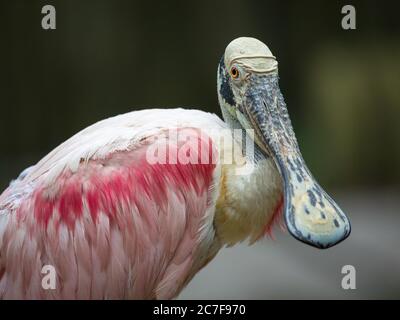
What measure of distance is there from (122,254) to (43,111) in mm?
3992

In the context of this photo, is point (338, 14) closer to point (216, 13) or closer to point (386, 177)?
point (216, 13)

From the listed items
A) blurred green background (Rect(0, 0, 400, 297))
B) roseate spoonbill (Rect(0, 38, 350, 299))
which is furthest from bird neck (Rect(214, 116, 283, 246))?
blurred green background (Rect(0, 0, 400, 297))

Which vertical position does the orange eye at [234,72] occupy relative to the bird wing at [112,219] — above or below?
above

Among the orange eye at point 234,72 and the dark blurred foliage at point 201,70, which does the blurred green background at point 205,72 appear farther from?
the orange eye at point 234,72

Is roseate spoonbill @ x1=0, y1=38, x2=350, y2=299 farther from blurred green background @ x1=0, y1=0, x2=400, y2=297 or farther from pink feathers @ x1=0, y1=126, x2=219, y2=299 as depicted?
blurred green background @ x1=0, y1=0, x2=400, y2=297

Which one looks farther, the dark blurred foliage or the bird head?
the dark blurred foliage

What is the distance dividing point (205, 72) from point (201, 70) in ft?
0.13

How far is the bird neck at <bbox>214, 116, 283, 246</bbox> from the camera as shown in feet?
8.83

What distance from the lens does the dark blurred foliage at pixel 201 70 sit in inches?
251

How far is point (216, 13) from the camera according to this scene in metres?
6.45

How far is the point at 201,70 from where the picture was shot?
21.6 ft

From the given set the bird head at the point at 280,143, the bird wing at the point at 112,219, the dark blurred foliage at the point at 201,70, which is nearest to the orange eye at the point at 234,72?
the bird head at the point at 280,143

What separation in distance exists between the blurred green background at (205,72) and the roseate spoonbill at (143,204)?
3.74 metres

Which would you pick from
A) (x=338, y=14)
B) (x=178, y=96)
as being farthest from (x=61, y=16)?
(x=338, y=14)
